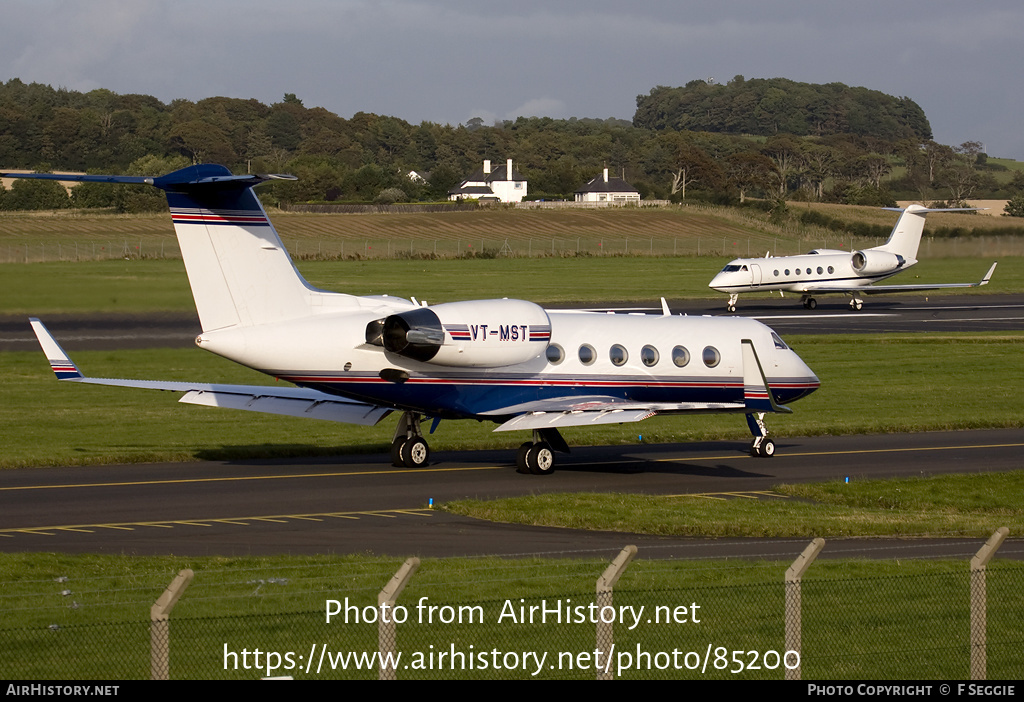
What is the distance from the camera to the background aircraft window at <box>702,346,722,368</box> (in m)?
30.0

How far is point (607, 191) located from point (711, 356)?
163 metres

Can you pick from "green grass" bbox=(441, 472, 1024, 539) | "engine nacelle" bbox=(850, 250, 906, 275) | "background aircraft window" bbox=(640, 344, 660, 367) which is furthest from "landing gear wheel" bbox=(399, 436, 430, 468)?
"engine nacelle" bbox=(850, 250, 906, 275)

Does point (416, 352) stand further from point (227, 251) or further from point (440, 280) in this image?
point (440, 280)

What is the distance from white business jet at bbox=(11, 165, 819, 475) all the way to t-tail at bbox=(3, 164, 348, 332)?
0.02m

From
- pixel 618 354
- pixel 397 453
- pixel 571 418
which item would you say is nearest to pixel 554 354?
pixel 618 354

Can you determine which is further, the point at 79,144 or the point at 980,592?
the point at 79,144

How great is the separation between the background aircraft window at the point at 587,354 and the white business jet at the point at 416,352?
27 millimetres

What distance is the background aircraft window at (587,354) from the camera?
28438 millimetres

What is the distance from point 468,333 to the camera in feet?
86.5

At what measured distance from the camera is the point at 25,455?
2900cm

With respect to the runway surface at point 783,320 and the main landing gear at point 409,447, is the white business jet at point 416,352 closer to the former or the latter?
the main landing gear at point 409,447

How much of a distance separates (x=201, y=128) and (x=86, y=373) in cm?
15856
